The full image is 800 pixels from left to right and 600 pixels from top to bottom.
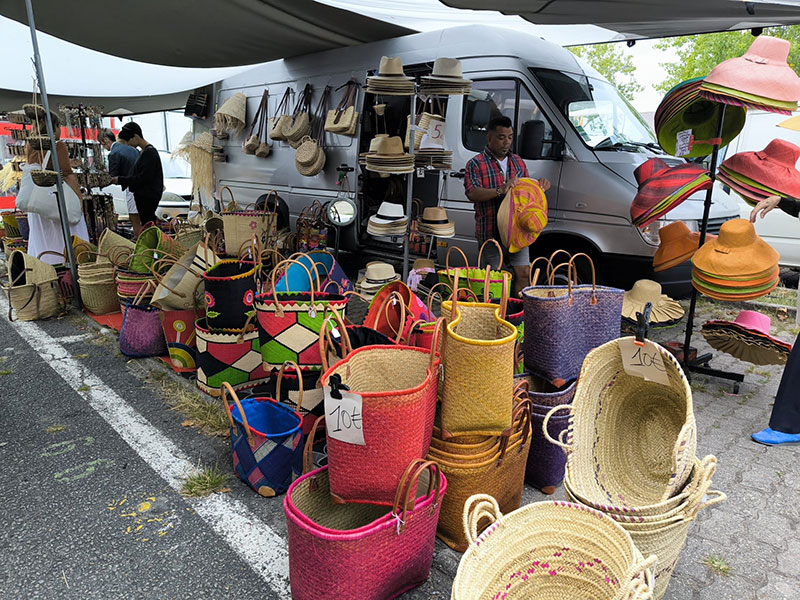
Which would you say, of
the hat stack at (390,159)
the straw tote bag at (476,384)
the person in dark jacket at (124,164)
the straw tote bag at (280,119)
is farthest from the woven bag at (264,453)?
the person in dark jacket at (124,164)

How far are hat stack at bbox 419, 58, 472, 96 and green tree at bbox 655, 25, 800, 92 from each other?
1249cm

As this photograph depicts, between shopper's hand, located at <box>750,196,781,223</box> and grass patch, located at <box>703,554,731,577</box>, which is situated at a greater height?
shopper's hand, located at <box>750,196,781,223</box>

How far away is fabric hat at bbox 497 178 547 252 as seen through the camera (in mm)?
3594

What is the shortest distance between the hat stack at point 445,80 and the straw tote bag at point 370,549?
321 cm

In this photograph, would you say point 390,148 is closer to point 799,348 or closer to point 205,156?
point 799,348

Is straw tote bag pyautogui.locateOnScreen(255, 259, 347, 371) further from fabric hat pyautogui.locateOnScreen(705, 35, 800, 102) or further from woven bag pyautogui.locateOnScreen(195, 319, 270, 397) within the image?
fabric hat pyautogui.locateOnScreen(705, 35, 800, 102)

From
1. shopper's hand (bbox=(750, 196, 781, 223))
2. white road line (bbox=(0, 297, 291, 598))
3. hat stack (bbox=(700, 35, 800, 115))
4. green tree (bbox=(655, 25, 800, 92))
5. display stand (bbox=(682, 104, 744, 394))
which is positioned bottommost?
white road line (bbox=(0, 297, 291, 598))

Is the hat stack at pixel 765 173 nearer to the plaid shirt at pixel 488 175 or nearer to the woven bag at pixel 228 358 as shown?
the plaid shirt at pixel 488 175

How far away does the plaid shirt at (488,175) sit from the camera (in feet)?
12.9

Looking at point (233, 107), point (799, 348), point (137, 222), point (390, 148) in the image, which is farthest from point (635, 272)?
point (137, 222)

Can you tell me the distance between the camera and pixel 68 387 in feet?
11.1

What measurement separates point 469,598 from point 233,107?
736cm

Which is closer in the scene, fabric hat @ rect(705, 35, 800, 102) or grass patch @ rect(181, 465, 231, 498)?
grass patch @ rect(181, 465, 231, 498)

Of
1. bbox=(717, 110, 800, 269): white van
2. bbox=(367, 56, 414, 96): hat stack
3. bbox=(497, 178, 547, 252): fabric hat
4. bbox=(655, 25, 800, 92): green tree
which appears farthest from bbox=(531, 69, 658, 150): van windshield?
bbox=(655, 25, 800, 92): green tree
